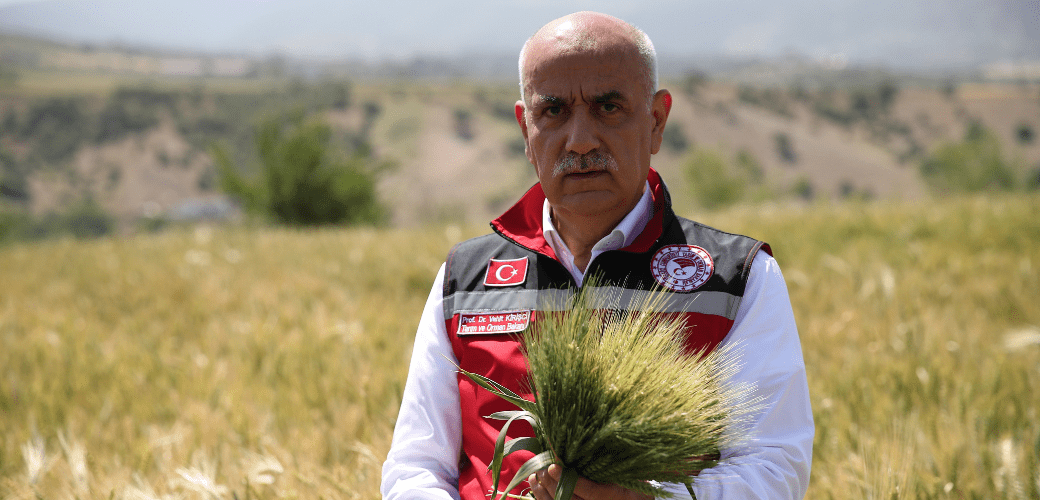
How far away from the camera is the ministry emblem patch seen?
1.83 meters

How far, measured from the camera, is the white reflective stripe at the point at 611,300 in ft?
5.84

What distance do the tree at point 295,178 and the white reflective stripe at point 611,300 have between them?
20.5 m

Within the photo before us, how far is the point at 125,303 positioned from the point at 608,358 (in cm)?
655

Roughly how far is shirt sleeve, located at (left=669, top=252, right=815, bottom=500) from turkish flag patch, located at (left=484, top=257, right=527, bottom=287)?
2.12 feet

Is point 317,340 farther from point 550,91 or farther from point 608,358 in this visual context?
point 608,358

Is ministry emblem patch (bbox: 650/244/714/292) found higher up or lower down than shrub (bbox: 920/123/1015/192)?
lower down

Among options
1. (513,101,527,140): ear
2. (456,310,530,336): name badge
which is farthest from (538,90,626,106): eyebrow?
(456,310,530,336): name badge

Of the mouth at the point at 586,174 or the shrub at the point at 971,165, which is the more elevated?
the shrub at the point at 971,165

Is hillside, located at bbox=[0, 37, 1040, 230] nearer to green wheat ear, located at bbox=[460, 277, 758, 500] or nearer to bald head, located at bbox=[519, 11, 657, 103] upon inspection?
bald head, located at bbox=[519, 11, 657, 103]

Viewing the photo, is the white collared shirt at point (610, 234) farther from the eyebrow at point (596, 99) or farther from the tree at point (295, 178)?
the tree at point (295, 178)

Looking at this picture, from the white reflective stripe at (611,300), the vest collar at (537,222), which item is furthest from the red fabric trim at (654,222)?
the white reflective stripe at (611,300)

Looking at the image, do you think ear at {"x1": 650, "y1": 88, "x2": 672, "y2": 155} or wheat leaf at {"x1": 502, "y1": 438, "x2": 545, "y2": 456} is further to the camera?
ear at {"x1": 650, "y1": 88, "x2": 672, "y2": 155}

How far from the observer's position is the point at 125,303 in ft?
21.2

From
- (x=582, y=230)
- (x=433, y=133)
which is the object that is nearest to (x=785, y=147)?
(x=433, y=133)
